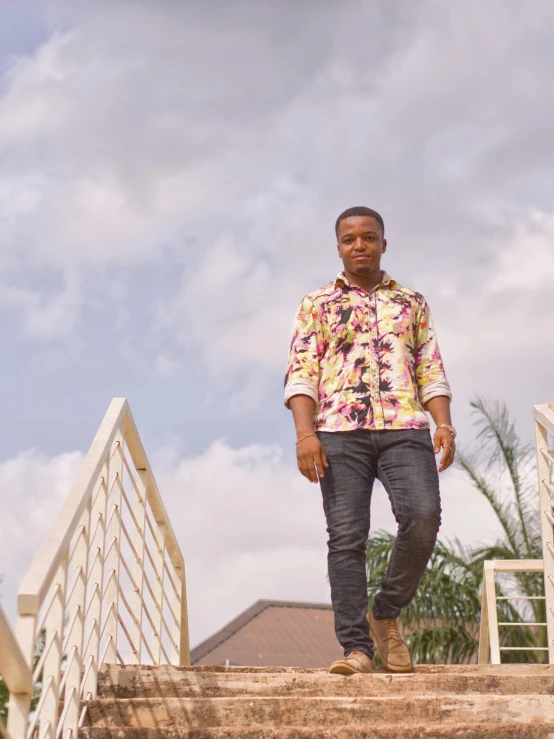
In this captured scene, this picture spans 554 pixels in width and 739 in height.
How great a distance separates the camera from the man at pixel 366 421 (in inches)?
146

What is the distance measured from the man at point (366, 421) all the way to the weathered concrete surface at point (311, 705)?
8.1 inches

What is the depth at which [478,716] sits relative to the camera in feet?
10.2

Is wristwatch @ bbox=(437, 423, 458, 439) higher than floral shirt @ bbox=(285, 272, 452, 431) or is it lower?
lower

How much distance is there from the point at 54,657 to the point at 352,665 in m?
1.29

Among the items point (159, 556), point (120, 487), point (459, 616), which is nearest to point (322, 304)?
point (120, 487)

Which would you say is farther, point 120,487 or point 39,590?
point 120,487

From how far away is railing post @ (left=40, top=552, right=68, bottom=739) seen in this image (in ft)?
8.46

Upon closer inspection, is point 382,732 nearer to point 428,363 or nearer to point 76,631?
point 76,631

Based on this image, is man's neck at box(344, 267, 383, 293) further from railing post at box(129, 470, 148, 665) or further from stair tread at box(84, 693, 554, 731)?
stair tread at box(84, 693, 554, 731)

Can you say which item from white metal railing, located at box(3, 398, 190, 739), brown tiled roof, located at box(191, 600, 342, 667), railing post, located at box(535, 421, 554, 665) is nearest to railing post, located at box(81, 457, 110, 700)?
white metal railing, located at box(3, 398, 190, 739)

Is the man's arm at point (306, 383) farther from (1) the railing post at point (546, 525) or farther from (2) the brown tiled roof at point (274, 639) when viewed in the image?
(2) the brown tiled roof at point (274, 639)

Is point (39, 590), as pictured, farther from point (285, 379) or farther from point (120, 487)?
point (285, 379)

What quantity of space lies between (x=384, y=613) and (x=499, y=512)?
23.6 feet

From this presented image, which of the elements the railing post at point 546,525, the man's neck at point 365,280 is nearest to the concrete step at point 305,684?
the railing post at point 546,525
